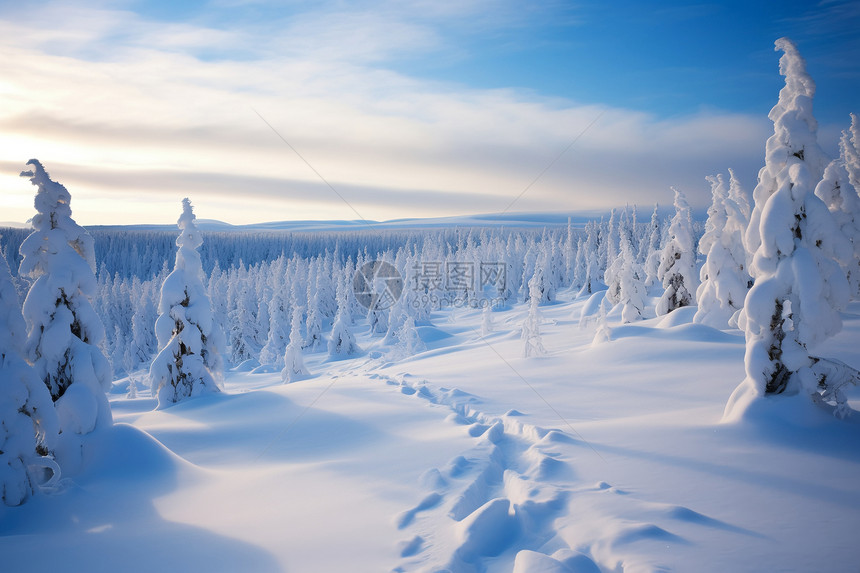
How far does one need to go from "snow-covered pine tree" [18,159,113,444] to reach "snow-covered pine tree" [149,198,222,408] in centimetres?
706

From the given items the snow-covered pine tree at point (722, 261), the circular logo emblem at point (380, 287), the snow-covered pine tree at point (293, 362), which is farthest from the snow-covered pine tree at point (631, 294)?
the circular logo emblem at point (380, 287)

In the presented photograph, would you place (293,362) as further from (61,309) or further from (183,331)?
(61,309)

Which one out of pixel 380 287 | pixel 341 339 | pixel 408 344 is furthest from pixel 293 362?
pixel 380 287

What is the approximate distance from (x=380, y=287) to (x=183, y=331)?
44.5m

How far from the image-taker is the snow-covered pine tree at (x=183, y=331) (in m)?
17.7

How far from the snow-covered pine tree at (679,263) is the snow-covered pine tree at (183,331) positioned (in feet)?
84.0

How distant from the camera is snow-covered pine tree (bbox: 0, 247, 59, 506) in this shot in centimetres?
697

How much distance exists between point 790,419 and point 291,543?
8.48m

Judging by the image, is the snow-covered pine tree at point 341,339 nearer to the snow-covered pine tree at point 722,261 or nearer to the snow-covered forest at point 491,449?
the snow-covered forest at point 491,449

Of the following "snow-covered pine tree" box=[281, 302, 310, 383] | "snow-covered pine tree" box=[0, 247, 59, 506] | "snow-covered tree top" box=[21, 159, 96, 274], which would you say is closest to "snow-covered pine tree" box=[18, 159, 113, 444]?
"snow-covered tree top" box=[21, 159, 96, 274]

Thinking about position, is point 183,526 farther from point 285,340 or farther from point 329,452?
point 285,340

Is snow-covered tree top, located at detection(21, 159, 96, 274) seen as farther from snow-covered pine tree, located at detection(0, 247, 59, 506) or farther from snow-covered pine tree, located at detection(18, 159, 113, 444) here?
snow-covered pine tree, located at detection(0, 247, 59, 506)

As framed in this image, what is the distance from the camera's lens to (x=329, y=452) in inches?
387

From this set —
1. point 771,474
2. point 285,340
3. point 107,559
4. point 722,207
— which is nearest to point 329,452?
point 107,559
